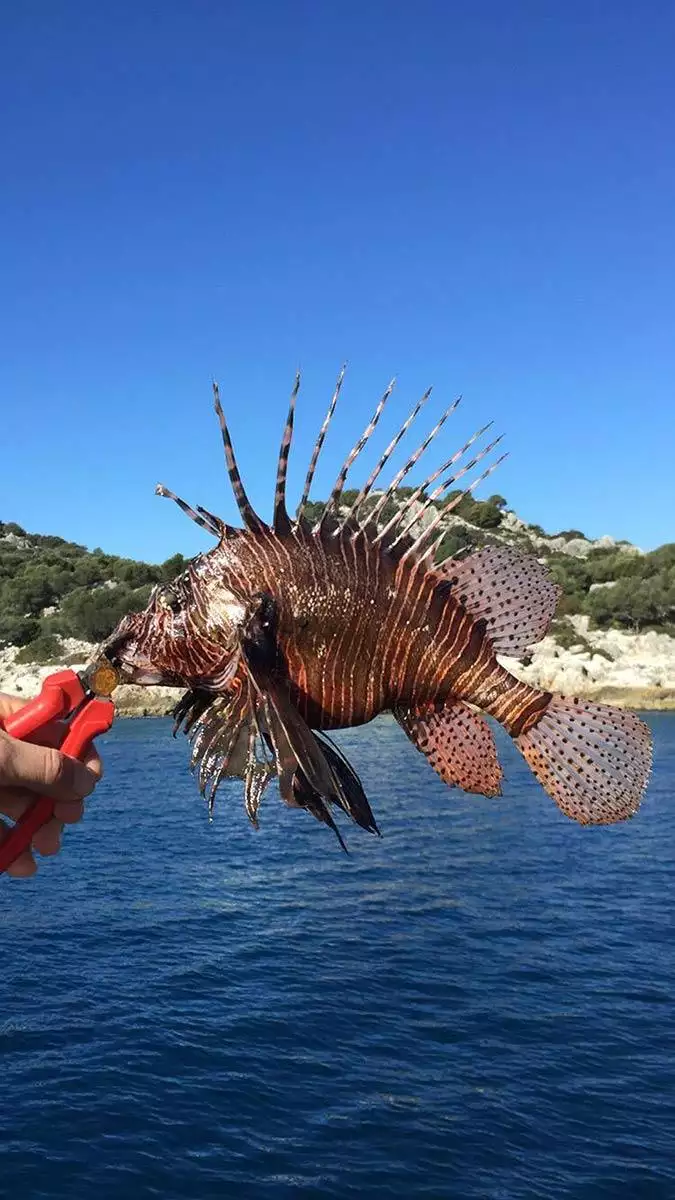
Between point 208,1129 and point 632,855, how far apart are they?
71.9 ft

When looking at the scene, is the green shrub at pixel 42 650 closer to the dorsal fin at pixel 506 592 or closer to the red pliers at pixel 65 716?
the red pliers at pixel 65 716

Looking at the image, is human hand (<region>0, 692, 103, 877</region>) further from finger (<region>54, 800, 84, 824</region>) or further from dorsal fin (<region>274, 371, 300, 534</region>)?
dorsal fin (<region>274, 371, 300, 534</region>)

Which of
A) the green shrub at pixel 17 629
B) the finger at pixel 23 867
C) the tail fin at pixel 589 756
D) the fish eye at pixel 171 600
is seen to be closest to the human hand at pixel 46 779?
the finger at pixel 23 867

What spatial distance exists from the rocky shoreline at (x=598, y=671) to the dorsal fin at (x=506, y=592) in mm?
65114

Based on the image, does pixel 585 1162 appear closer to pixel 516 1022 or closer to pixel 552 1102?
pixel 552 1102

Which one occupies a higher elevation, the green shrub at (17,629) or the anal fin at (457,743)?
the green shrub at (17,629)

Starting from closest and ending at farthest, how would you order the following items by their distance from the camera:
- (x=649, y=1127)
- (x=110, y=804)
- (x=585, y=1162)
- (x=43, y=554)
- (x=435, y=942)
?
(x=585, y=1162), (x=649, y=1127), (x=435, y=942), (x=110, y=804), (x=43, y=554)

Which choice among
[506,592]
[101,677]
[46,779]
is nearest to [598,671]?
[506,592]

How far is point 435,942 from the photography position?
24.6 meters

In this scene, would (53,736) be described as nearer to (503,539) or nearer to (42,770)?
(42,770)

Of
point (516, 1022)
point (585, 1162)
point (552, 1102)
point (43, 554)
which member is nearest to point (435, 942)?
point (516, 1022)

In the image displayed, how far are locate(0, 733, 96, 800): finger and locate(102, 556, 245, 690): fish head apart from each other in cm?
65

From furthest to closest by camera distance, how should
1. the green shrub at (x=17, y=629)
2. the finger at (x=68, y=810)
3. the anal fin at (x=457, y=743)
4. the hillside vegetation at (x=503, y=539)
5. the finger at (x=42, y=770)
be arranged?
the green shrub at (x=17, y=629) < the hillside vegetation at (x=503, y=539) < the finger at (x=68, y=810) < the anal fin at (x=457, y=743) < the finger at (x=42, y=770)

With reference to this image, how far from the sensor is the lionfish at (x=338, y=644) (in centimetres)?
297
